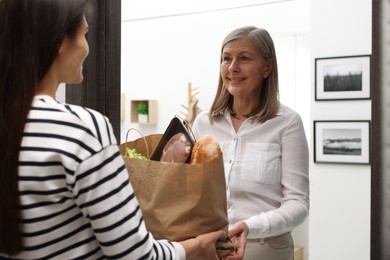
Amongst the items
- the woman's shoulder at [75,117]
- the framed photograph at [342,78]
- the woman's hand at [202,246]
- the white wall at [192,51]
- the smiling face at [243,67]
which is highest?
the white wall at [192,51]

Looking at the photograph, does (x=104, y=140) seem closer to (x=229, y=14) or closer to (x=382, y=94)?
(x=382, y=94)

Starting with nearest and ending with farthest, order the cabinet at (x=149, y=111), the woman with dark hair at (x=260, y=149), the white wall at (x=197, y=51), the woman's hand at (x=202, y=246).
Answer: the woman's hand at (x=202, y=246) → the woman with dark hair at (x=260, y=149) → the white wall at (x=197, y=51) → the cabinet at (x=149, y=111)

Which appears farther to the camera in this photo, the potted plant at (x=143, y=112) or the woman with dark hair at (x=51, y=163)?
the potted plant at (x=143, y=112)

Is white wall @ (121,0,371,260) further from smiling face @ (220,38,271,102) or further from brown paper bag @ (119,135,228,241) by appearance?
brown paper bag @ (119,135,228,241)

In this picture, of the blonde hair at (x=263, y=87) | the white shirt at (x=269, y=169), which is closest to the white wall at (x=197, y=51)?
the blonde hair at (x=263, y=87)

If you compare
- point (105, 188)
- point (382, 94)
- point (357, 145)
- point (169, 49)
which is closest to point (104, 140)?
point (105, 188)

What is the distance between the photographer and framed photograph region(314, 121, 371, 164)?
306 cm

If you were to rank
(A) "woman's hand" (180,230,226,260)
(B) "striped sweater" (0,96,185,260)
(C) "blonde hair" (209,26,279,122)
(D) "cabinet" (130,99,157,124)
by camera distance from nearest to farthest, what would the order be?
Answer: (B) "striped sweater" (0,96,185,260), (A) "woman's hand" (180,230,226,260), (C) "blonde hair" (209,26,279,122), (D) "cabinet" (130,99,157,124)

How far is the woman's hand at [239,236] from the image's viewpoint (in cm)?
119

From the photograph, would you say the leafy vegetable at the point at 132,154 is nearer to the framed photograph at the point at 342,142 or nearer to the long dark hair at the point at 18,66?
the long dark hair at the point at 18,66

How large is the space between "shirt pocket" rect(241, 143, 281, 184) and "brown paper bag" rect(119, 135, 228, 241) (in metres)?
0.50

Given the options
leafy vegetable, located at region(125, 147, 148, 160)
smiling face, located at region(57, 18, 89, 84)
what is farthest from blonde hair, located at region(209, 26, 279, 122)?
smiling face, located at region(57, 18, 89, 84)

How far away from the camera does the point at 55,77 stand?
769 millimetres

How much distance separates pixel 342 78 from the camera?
10.4ft
